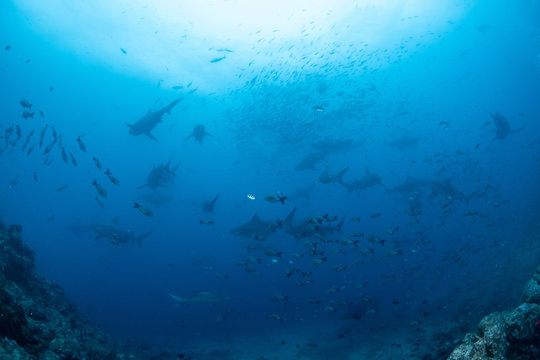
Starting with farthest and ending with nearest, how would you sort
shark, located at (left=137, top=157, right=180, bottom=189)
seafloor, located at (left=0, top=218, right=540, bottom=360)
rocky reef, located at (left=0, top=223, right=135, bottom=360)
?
shark, located at (left=137, top=157, right=180, bottom=189) < seafloor, located at (left=0, top=218, right=540, bottom=360) < rocky reef, located at (left=0, top=223, right=135, bottom=360)

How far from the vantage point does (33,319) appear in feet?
23.5

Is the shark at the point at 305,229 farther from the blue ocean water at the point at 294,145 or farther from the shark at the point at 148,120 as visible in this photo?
the shark at the point at 148,120

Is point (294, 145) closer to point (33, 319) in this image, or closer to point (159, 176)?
point (159, 176)

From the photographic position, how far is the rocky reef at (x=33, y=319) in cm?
409

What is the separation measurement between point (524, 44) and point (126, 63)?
66461mm

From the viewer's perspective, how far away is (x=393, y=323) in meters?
17.2

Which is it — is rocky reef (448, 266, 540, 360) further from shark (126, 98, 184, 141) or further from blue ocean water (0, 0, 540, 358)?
shark (126, 98, 184, 141)

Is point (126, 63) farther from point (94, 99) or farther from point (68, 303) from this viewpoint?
point (68, 303)

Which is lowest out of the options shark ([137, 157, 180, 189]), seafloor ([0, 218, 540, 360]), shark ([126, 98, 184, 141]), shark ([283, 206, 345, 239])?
seafloor ([0, 218, 540, 360])

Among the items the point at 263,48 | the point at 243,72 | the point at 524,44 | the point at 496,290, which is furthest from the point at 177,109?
Result: the point at 524,44

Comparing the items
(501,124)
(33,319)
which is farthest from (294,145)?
(33,319)

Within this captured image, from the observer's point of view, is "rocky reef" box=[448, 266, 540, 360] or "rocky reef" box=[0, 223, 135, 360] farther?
"rocky reef" box=[448, 266, 540, 360]

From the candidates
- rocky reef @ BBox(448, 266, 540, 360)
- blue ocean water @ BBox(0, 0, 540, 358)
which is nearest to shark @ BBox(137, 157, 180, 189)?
blue ocean water @ BBox(0, 0, 540, 358)

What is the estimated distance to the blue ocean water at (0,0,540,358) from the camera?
620 inches
